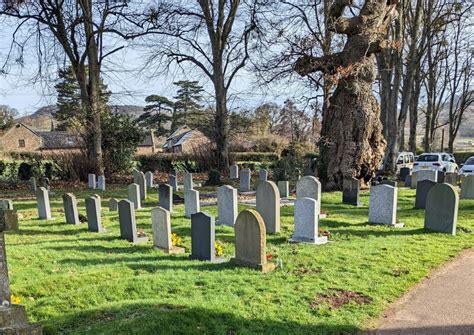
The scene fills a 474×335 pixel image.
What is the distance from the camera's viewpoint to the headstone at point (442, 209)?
8945 mm

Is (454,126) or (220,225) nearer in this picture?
(220,225)

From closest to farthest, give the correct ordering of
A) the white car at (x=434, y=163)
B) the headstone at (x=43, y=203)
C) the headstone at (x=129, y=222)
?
the headstone at (x=129, y=222) → the headstone at (x=43, y=203) → the white car at (x=434, y=163)

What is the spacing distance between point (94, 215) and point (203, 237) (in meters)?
3.64

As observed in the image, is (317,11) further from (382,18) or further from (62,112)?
(62,112)

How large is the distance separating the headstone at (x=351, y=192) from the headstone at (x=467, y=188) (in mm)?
4500

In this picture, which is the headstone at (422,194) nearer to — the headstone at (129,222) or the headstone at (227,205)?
the headstone at (227,205)

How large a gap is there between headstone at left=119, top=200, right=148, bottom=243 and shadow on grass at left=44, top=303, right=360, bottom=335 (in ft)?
12.8

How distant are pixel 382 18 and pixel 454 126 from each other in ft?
95.3

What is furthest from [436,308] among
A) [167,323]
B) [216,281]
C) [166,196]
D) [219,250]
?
[166,196]

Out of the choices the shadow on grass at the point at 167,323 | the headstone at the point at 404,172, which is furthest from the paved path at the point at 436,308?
the headstone at the point at 404,172

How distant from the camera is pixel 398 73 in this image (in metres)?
24.1

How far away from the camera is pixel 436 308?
532cm

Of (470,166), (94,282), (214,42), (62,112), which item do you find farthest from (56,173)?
(470,166)

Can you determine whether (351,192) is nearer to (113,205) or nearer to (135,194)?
(135,194)
